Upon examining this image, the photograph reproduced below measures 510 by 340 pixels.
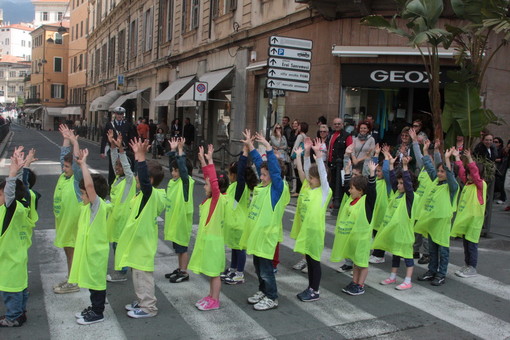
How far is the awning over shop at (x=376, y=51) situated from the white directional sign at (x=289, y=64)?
3.12m

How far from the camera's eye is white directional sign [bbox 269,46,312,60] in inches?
428

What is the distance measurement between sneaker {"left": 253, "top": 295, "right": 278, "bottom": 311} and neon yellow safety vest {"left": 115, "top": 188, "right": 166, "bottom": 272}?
1.11 m

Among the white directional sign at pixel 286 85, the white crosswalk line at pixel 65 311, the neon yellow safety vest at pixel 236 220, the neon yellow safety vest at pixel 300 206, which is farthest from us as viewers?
the white directional sign at pixel 286 85

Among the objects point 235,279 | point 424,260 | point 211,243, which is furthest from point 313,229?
point 424,260

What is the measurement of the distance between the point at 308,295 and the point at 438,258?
6.41ft

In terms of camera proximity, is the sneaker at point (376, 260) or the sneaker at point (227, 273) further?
the sneaker at point (376, 260)

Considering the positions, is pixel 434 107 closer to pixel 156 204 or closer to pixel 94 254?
pixel 156 204

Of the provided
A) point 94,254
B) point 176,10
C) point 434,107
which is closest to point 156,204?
point 94,254

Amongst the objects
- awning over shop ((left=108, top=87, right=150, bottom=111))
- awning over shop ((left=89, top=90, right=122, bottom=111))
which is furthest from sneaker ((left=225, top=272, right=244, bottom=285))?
awning over shop ((left=89, top=90, right=122, bottom=111))

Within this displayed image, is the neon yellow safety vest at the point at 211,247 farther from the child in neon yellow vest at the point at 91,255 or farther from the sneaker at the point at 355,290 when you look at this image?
the sneaker at the point at 355,290

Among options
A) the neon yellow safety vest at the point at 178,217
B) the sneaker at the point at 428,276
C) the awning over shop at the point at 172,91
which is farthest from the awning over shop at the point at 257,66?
the sneaker at the point at 428,276

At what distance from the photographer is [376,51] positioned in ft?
45.2

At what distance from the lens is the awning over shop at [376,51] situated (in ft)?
44.1

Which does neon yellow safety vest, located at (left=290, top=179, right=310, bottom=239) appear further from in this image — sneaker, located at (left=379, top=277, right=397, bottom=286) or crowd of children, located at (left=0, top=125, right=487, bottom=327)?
sneaker, located at (left=379, top=277, right=397, bottom=286)
